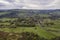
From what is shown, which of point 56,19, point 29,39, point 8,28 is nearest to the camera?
point 29,39

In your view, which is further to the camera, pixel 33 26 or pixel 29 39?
pixel 33 26

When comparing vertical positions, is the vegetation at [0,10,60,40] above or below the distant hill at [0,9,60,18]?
below

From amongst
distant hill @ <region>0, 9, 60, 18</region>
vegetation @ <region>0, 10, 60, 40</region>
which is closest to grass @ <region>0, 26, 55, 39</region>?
vegetation @ <region>0, 10, 60, 40</region>

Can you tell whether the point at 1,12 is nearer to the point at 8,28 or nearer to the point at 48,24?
the point at 8,28

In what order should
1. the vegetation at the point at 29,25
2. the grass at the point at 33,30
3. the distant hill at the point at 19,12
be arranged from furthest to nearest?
the distant hill at the point at 19,12
the grass at the point at 33,30
the vegetation at the point at 29,25

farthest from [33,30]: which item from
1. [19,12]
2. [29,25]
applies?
[19,12]

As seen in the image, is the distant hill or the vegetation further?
the distant hill

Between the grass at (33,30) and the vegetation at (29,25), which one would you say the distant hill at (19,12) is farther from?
the grass at (33,30)

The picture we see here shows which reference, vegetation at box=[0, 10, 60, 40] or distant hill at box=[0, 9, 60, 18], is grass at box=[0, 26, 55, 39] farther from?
distant hill at box=[0, 9, 60, 18]

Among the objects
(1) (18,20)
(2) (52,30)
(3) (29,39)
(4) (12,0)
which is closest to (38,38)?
(3) (29,39)

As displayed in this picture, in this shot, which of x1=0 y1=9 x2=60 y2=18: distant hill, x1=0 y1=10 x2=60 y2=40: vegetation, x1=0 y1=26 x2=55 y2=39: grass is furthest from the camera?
x1=0 y1=9 x2=60 y2=18: distant hill

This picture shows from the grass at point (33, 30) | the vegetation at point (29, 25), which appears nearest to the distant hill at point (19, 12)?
the vegetation at point (29, 25)
